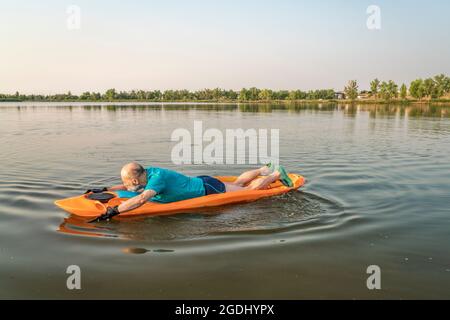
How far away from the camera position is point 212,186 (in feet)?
24.3

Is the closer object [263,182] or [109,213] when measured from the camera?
[109,213]

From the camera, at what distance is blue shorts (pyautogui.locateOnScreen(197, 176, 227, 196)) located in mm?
7324

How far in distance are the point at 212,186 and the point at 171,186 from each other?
39.2 inches

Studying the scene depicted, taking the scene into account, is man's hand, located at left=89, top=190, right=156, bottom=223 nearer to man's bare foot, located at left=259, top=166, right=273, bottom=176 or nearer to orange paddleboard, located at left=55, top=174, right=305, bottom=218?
orange paddleboard, located at left=55, top=174, right=305, bottom=218

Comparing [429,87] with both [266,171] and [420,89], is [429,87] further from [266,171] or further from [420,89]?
[266,171]

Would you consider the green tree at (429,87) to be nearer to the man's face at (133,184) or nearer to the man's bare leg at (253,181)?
the man's bare leg at (253,181)

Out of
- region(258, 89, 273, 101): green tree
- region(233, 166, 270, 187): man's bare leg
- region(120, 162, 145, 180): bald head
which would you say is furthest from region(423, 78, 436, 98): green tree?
region(120, 162, 145, 180): bald head

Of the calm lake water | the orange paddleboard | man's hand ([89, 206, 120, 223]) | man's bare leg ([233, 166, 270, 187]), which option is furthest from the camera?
man's bare leg ([233, 166, 270, 187])

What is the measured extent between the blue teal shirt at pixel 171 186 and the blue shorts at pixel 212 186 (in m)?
0.10

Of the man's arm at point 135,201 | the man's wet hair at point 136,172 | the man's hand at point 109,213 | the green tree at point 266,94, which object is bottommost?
the man's hand at point 109,213

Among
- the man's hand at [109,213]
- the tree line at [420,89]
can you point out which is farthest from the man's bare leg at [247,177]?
the tree line at [420,89]

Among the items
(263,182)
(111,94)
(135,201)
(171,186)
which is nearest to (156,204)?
(171,186)

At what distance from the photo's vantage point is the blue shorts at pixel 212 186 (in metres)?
7.32

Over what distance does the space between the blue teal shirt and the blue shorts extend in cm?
10
